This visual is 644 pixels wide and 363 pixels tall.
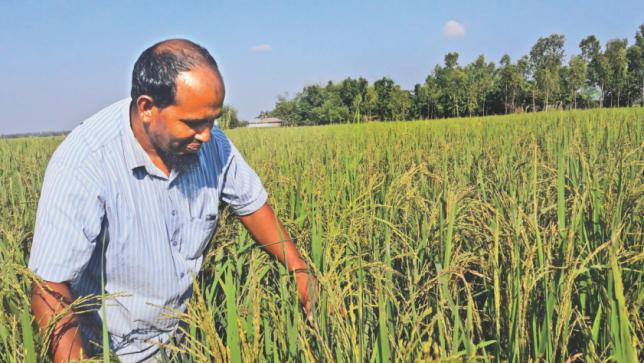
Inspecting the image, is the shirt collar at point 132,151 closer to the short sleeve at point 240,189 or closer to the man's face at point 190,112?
the man's face at point 190,112

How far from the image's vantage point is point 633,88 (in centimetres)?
3888

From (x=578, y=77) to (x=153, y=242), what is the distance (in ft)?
101

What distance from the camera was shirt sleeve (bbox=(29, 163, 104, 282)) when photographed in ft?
4.01

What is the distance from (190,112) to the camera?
1312 millimetres

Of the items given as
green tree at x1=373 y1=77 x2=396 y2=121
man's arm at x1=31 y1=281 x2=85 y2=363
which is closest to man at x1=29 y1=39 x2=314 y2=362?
man's arm at x1=31 y1=281 x2=85 y2=363

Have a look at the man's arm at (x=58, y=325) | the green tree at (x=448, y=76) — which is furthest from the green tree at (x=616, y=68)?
the man's arm at (x=58, y=325)

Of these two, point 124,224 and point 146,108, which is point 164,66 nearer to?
point 146,108

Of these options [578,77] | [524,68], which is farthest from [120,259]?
[524,68]

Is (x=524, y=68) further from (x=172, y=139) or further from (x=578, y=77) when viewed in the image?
(x=172, y=139)

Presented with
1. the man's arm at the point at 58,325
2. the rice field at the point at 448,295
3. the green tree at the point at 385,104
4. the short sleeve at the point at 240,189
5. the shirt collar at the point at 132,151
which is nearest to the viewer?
the rice field at the point at 448,295

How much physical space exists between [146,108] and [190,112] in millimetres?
163

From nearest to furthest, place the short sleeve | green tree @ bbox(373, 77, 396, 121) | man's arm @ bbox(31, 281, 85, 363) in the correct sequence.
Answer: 1. man's arm @ bbox(31, 281, 85, 363)
2. the short sleeve
3. green tree @ bbox(373, 77, 396, 121)

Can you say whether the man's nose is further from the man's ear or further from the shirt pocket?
the shirt pocket

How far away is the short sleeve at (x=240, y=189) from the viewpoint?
175 centimetres
